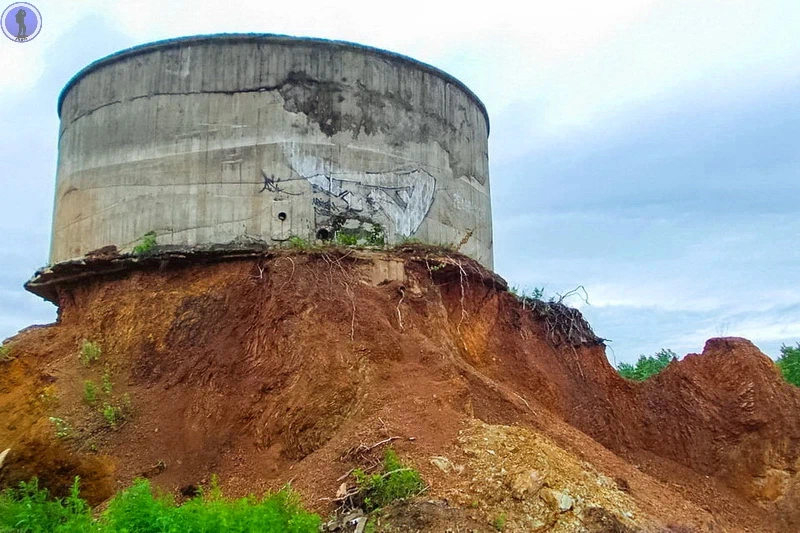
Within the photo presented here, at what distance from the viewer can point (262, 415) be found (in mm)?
11609

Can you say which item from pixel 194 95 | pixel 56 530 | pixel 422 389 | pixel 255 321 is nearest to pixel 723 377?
pixel 422 389

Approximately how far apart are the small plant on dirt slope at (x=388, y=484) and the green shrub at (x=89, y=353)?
17.9ft

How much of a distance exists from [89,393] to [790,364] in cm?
2176

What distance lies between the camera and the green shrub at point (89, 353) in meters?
12.9

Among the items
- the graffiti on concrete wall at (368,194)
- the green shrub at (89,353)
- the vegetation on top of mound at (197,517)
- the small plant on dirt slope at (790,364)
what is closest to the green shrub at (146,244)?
the green shrub at (89,353)

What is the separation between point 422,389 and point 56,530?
15.0 ft

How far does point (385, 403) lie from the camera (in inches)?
433

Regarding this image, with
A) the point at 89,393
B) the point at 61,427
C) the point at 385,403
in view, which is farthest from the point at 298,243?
the point at 61,427

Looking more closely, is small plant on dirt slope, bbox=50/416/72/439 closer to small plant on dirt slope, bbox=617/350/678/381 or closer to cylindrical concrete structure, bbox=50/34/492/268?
cylindrical concrete structure, bbox=50/34/492/268

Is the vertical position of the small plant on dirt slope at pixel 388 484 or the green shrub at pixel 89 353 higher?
the green shrub at pixel 89 353

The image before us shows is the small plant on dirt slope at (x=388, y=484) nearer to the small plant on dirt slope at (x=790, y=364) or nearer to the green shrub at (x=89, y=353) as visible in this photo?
the green shrub at (x=89, y=353)

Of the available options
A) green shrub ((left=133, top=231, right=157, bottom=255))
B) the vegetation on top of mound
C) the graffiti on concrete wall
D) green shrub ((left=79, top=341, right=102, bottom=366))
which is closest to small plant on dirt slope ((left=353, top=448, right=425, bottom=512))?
the vegetation on top of mound

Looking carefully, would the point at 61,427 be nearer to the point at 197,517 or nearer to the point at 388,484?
the point at 197,517

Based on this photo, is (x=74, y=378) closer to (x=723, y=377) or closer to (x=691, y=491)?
(x=691, y=491)
